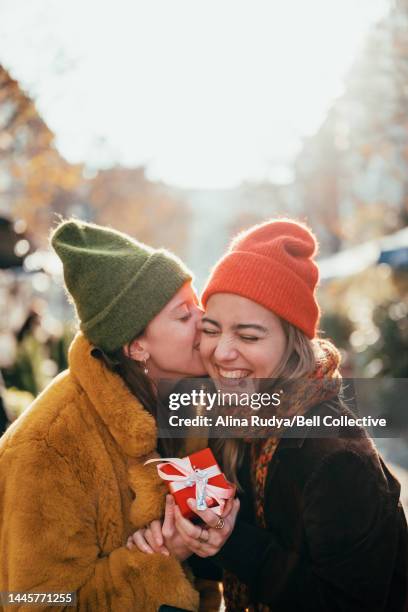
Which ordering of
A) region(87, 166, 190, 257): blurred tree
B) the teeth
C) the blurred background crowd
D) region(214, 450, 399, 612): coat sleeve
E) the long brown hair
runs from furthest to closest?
region(87, 166, 190, 257): blurred tree, the blurred background crowd, the long brown hair, the teeth, region(214, 450, 399, 612): coat sleeve

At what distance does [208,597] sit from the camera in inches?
100

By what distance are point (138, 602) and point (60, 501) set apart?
1.49ft

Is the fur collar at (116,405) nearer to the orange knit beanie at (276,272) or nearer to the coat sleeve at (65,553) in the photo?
the coat sleeve at (65,553)

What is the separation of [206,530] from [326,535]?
39cm

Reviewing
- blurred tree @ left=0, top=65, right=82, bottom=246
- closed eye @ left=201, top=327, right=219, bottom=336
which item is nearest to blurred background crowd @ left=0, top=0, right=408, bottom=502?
blurred tree @ left=0, top=65, right=82, bottom=246

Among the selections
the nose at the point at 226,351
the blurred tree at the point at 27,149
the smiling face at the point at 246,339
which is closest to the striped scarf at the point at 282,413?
the smiling face at the point at 246,339

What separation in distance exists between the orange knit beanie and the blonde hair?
41 millimetres

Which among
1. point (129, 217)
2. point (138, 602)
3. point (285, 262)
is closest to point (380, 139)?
point (285, 262)

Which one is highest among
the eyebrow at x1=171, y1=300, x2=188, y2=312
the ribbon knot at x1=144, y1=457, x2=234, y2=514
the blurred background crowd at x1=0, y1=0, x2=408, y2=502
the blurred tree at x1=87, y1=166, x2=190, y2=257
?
the blurred tree at x1=87, y1=166, x2=190, y2=257

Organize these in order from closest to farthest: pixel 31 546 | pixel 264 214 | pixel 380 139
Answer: pixel 31 546 → pixel 380 139 → pixel 264 214

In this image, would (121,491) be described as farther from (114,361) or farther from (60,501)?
(114,361)

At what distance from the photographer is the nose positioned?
2.28 m

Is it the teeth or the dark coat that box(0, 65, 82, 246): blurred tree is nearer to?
the teeth

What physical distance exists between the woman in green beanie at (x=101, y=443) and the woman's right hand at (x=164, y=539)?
2cm
